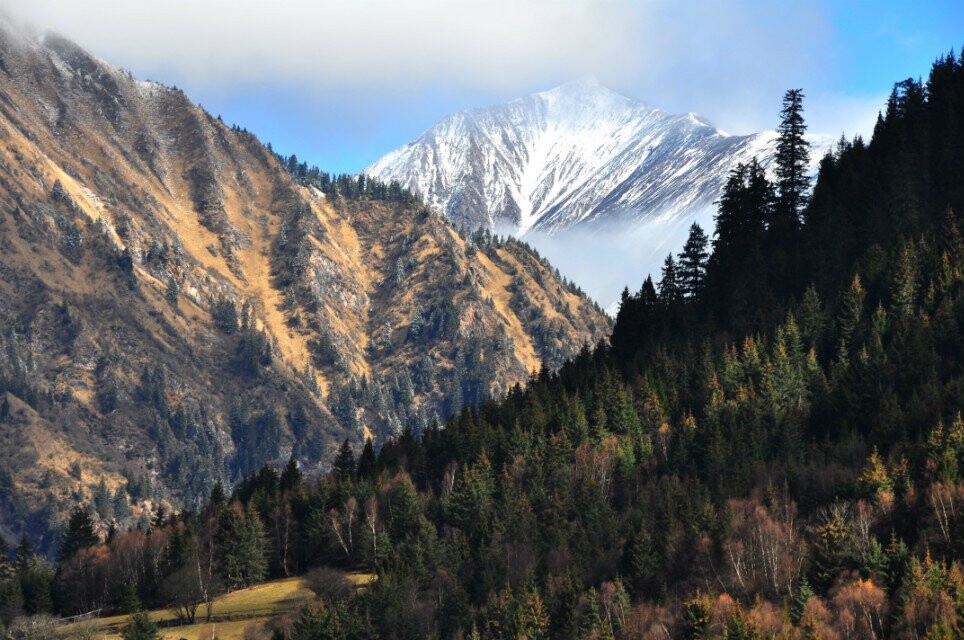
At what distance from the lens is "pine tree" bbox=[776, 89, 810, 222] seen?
475 feet

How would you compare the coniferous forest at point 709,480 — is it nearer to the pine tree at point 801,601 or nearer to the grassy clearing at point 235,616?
the pine tree at point 801,601

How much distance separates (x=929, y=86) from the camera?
155 meters

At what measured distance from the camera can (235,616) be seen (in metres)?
116

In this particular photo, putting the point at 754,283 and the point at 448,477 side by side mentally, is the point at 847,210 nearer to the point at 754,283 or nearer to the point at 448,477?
the point at 754,283

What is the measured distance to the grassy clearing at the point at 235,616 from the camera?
11031cm

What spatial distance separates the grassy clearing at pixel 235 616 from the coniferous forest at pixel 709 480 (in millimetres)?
2668

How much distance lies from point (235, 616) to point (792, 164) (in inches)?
3731

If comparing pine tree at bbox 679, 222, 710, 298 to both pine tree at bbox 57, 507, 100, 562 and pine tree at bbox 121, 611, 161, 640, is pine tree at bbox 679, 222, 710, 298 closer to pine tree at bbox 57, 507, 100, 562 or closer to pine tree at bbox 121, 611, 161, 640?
pine tree at bbox 121, 611, 161, 640

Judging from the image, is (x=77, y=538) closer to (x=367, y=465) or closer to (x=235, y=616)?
(x=367, y=465)

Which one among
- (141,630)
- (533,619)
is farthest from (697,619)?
(141,630)

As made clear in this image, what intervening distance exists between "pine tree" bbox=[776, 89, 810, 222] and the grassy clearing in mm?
79245

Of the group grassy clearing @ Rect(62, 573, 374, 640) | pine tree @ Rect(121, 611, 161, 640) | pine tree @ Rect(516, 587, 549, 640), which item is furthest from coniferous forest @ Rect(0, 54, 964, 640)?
pine tree @ Rect(121, 611, 161, 640)

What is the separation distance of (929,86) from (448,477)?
91.4 metres

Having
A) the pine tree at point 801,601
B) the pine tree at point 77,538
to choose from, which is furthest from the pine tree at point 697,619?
the pine tree at point 77,538
